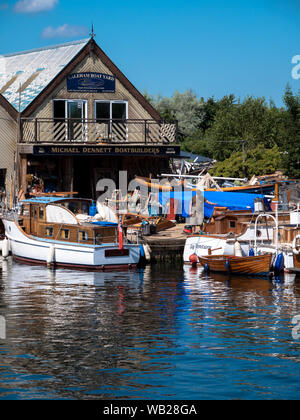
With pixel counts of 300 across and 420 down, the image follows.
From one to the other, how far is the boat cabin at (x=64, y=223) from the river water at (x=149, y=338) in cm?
254

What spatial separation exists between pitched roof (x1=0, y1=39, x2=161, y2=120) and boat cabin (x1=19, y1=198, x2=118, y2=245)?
9.97m

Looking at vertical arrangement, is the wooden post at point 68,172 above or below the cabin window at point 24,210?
above

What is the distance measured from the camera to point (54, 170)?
45.5 meters

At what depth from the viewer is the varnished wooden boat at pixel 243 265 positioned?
32031 mm

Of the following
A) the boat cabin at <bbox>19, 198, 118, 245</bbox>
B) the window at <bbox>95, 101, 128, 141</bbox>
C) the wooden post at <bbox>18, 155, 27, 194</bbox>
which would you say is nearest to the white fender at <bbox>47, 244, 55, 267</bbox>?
the boat cabin at <bbox>19, 198, 118, 245</bbox>

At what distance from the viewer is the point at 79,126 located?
45.4 metres

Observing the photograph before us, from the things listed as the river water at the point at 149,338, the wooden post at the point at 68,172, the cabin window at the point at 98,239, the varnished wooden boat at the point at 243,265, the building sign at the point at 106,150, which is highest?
the building sign at the point at 106,150

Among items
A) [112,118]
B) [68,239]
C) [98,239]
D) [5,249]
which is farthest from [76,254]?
[112,118]

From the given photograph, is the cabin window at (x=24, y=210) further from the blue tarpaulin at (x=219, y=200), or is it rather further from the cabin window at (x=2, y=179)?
the blue tarpaulin at (x=219, y=200)

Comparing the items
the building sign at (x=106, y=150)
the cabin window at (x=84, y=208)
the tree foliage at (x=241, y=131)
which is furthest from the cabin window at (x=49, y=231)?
the tree foliage at (x=241, y=131)

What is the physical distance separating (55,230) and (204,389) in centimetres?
1917

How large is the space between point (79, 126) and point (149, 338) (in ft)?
86.5

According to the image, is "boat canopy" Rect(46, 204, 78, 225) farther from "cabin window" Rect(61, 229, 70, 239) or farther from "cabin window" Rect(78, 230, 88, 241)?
"cabin window" Rect(78, 230, 88, 241)

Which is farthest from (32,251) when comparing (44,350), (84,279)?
(44,350)
